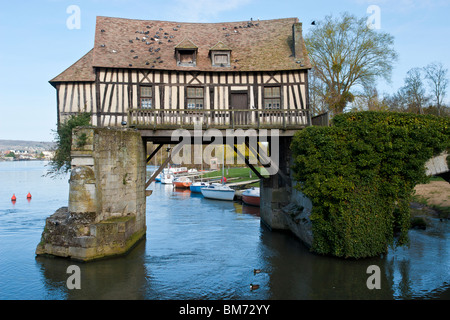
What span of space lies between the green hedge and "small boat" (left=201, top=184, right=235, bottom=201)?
19.8 m

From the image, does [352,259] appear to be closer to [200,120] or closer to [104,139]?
[200,120]

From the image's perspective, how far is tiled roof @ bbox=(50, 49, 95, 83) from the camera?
1566 cm

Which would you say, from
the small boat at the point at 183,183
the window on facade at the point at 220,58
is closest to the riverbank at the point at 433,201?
the window on facade at the point at 220,58

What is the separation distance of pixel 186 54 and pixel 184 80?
129 centimetres

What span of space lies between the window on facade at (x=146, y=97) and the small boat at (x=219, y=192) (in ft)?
54.6

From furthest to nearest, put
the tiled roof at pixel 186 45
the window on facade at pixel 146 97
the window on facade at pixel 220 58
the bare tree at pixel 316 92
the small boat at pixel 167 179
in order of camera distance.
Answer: the small boat at pixel 167 179 → the bare tree at pixel 316 92 → the window on facade at pixel 220 58 → the tiled roof at pixel 186 45 → the window on facade at pixel 146 97

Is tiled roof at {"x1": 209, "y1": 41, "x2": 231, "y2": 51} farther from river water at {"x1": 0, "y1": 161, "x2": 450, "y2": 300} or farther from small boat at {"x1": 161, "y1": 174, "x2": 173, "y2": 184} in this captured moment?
small boat at {"x1": 161, "y1": 174, "x2": 173, "y2": 184}

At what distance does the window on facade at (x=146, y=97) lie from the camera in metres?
16.2

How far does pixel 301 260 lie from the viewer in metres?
12.4

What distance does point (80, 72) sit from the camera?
1603 centimetres

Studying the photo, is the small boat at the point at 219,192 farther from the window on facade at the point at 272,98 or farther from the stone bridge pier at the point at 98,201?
the stone bridge pier at the point at 98,201

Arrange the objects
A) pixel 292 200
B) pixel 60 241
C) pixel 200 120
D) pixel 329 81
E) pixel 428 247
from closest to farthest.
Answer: pixel 60 241
pixel 428 247
pixel 200 120
pixel 292 200
pixel 329 81
